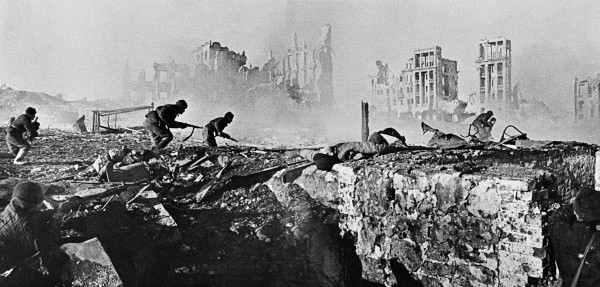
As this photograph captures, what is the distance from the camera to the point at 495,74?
4769 cm

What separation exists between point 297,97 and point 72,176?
41.6 meters

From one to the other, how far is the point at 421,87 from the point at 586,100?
15.4 m

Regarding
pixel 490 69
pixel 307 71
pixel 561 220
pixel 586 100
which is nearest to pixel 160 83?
pixel 307 71

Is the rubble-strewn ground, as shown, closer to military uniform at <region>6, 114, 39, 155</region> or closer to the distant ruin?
military uniform at <region>6, 114, 39, 155</region>

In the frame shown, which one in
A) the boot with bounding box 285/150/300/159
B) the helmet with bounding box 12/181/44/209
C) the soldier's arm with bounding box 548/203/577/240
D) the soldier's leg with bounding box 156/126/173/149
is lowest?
the soldier's arm with bounding box 548/203/577/240

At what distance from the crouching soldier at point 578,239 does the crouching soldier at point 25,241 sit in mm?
3976

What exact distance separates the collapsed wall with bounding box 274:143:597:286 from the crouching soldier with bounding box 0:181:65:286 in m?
2.61

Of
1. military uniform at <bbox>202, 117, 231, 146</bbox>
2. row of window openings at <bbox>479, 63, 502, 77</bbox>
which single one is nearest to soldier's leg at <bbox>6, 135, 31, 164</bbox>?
military uniform at <bbox>202, 117, 231, 146</bbox>

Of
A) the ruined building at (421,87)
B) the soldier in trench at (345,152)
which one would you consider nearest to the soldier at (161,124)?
the soldier in trench at (345,152)

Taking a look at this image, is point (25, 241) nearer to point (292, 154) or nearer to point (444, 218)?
point (292, 154)

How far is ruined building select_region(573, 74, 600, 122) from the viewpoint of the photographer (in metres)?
37.2

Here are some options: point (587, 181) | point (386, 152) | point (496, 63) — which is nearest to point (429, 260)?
point (386, 152)

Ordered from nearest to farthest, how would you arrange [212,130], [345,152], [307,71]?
1. [345,152]
2. [212,130]
3. [307,71]

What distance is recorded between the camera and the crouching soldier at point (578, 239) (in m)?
3.15
